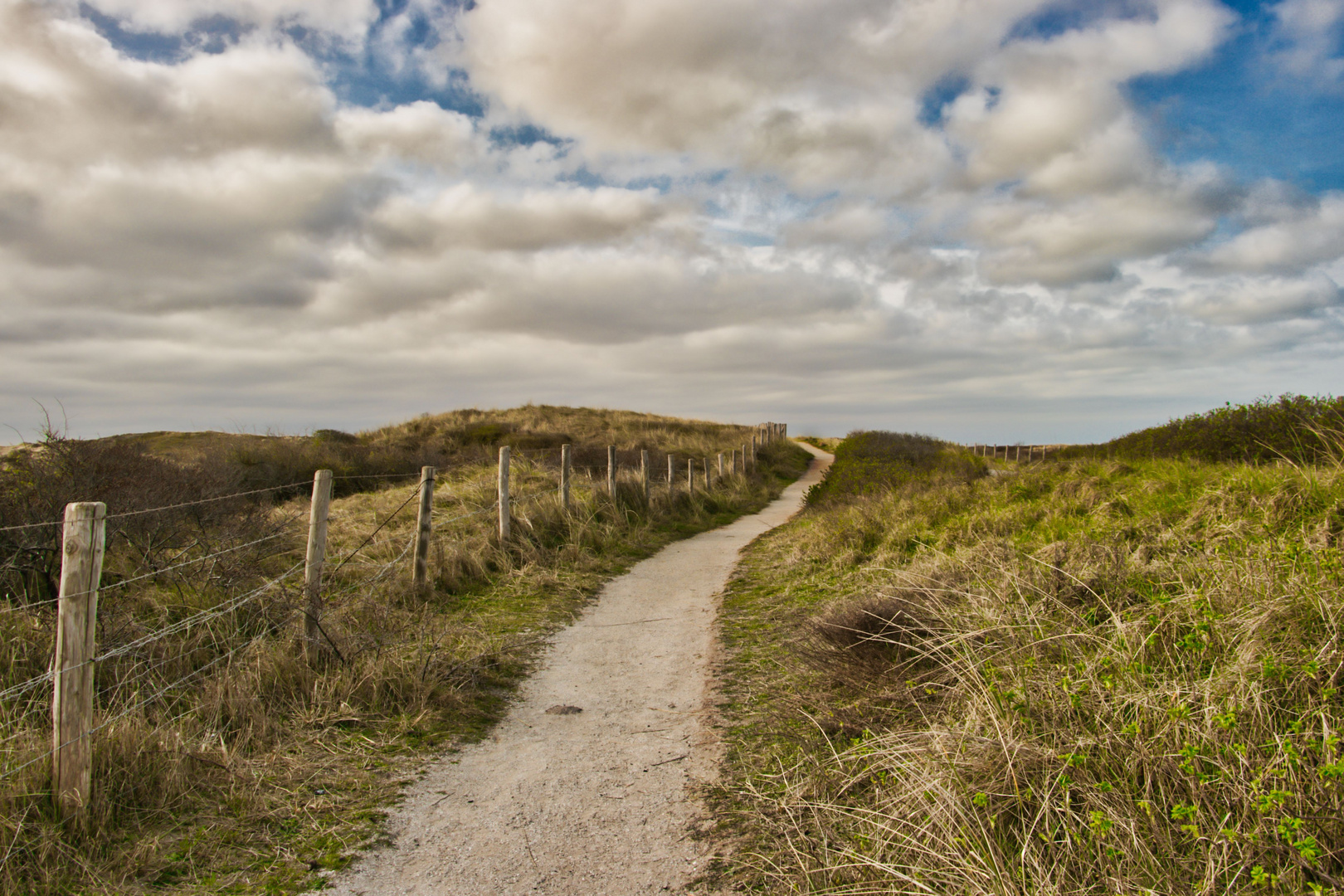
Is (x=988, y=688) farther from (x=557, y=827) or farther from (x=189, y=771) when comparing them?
(x=189, y=771)

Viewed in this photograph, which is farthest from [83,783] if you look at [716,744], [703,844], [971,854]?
[971,854]

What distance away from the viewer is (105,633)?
182 inches

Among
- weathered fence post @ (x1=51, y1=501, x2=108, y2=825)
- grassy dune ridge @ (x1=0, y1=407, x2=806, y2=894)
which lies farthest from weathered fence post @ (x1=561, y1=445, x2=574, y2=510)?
weathered fence post @ (x1=51, y1=501, x2=108, y2=825)

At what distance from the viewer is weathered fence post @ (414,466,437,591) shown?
7.92 m

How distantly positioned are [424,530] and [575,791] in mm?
4758

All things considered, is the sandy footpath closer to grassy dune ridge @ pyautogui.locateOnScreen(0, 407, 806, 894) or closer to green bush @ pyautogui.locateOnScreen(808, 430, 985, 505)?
grassy dune ridge @ pyautogui.locateOnScreen(0, 407, 806, 894)

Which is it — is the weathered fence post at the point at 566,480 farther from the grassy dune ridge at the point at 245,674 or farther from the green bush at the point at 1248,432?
the green bush at the point at 1248,432

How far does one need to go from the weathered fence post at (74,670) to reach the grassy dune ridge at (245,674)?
0.28 feet

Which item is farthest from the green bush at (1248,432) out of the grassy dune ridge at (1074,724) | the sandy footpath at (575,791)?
the sandy footpath at (575,791)

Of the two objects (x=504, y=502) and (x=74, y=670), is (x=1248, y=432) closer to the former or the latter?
(x=504, y=502)

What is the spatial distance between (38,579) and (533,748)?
4.16 m

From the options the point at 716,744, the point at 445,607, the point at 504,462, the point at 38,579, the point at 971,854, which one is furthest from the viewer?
the point at 504,462

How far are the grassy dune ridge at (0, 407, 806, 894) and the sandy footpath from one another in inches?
9.8

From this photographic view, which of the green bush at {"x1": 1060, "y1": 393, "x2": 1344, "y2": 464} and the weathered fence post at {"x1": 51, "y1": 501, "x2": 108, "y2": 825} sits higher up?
the green bush at {"x1": 1060, "y1": 393, "x2": 1344, "y2": 464}
